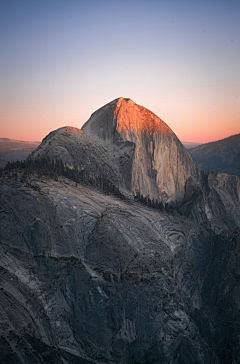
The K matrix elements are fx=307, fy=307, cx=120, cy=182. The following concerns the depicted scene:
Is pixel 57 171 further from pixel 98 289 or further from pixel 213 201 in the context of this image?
pixel 213 201

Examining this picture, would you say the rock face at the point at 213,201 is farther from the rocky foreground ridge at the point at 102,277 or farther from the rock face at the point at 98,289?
the rock face at the point at 98,289

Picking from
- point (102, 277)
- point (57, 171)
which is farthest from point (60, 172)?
point (102, 277)

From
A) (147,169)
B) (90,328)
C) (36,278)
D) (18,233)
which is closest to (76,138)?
(147,169)

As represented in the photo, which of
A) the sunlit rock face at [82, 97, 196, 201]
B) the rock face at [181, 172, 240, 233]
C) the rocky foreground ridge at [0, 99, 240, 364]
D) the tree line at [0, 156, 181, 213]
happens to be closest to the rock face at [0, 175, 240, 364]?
the rocky foreground ridge at [0, 99, 240, 364]

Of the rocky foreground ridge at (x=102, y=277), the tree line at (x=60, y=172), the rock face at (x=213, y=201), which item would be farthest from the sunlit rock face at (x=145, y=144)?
the rocky foreground ridge at (x=102, y=277)

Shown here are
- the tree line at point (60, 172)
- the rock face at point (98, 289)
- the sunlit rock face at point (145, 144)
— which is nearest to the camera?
the rock face at point (98, 289)

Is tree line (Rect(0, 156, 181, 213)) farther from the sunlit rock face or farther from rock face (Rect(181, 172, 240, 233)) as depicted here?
rock face (Rect(181, 172, 240, 233))
